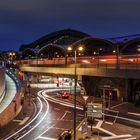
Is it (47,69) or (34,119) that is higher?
(47,69)

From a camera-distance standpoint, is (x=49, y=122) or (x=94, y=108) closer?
(x=94, y=108)

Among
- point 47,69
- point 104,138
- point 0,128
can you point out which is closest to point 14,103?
point 0,128

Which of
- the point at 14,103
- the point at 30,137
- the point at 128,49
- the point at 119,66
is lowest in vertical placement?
the point at 30,137

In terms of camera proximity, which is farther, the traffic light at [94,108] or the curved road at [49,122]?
the curved road at [49,122]

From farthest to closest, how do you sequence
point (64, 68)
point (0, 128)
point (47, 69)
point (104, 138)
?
1. point (47, 69)
2. point (64, 68)
3. point (0, 128)
4. point (104, 138)

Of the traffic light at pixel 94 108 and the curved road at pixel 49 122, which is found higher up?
the traffic light at pixel 94 108

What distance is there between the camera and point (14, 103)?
185 ft

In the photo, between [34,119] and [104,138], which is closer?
[104,138]

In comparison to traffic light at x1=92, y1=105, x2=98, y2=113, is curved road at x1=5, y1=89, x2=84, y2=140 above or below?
below

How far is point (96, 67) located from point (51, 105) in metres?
12.0

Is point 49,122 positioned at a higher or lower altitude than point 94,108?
lower

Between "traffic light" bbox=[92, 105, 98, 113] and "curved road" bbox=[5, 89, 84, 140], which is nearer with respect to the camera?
"traffic light" bbox=[92, 105, 98, 113]

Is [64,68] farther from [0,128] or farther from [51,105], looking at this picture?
[0,128]

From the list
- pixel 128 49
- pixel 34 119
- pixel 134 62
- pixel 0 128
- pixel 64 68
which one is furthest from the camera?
pixel 128 49
